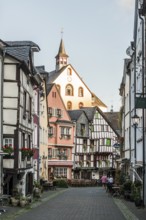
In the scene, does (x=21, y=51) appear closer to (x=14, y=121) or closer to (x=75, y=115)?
(x=14, y=121)

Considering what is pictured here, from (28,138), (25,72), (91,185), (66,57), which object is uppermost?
(66,57)

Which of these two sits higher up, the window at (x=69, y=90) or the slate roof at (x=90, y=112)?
the window at (x=69, y=90)

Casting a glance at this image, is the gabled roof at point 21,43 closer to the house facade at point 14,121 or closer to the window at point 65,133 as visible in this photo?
the house facade at point 14,121

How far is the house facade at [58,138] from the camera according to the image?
73688 mm

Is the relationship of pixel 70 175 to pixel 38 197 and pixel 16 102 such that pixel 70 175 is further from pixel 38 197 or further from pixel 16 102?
pixel 16 102

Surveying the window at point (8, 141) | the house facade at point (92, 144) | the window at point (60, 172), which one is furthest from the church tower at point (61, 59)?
the window at point (8, 141)

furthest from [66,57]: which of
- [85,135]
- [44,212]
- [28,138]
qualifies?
[44,212]

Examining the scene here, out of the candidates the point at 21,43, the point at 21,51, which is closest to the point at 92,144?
the point at 21,43

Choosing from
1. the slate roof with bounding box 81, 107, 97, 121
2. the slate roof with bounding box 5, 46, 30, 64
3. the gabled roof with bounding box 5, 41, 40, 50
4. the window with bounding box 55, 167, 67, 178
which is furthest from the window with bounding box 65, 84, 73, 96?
the slate roof with bounding box 5, 46, 30, 64

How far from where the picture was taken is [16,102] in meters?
31.4

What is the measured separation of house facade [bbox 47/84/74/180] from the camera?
7369 centimetres

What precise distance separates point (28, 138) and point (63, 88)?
7525cm

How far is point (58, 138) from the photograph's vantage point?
74875 millimetres

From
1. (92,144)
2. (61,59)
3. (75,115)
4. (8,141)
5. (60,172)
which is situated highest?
(61,59)
